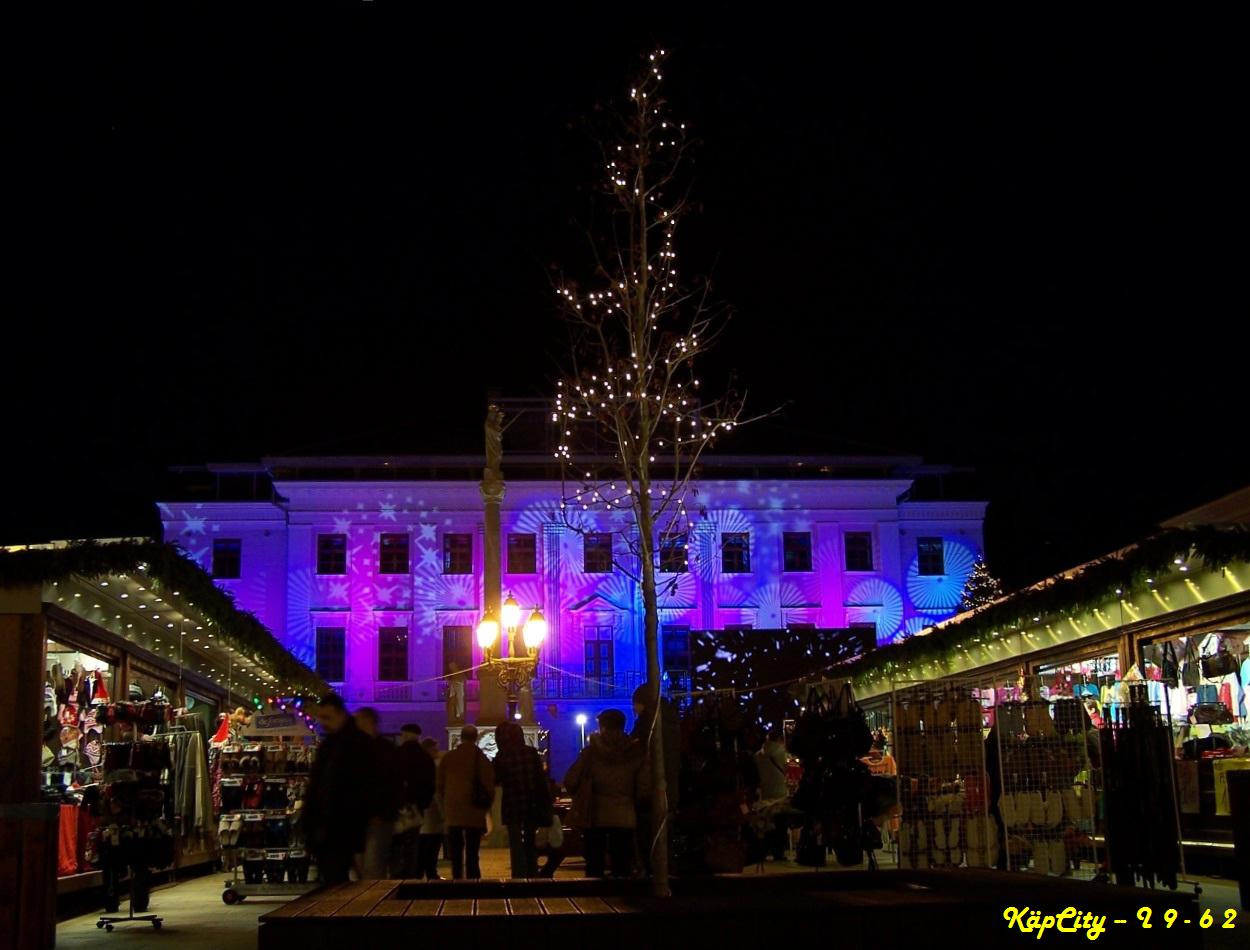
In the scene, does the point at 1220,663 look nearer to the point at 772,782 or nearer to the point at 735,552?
the point at 772,782

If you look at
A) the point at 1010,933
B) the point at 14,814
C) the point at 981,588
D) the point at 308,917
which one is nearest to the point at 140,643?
the point at 14,814

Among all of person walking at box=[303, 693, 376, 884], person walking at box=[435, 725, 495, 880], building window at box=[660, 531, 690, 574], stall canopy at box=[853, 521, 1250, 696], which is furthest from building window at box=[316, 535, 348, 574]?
person walking at box=[303, 693, 376, 884]

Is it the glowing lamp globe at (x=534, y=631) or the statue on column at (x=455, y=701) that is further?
the statue on column at (x=455, y=701)

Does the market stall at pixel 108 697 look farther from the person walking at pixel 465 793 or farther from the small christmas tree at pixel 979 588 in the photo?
the small christmas tree at pixel 979 588

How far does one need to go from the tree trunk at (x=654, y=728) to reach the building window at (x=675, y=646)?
117ft

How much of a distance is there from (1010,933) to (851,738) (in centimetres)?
702

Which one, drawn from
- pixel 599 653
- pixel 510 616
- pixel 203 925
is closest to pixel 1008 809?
pixel 203 925

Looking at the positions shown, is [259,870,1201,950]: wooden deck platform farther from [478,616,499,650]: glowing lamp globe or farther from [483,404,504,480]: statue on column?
[483,404,504,480]: statue on column

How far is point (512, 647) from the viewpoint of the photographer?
19.7 meters

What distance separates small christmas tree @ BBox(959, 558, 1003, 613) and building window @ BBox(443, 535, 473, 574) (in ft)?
51.1

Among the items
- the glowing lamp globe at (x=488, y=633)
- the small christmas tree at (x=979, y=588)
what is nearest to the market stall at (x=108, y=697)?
the glowing lamp globe at (x=488, y=633)

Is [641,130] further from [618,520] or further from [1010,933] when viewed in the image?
[618,520]

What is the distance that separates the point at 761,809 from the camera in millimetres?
16031

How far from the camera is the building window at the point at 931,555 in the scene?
157 ft
